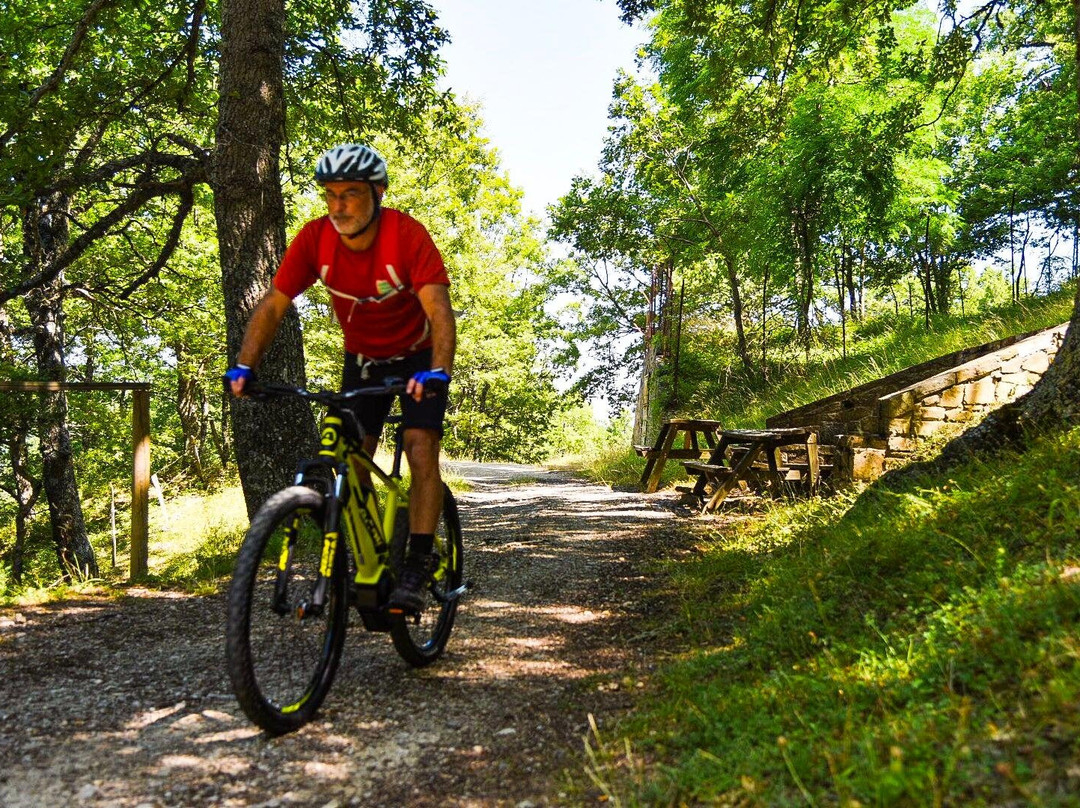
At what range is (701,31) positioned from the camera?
808cm

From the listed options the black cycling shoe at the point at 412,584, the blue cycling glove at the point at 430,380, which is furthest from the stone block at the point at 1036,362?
the blue cycling glove at the point at 430,380

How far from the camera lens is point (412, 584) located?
10.3 ft

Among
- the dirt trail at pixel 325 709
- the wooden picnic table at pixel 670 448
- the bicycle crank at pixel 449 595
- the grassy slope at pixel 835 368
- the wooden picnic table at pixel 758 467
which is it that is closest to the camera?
the dirt trail at pixel 325 709

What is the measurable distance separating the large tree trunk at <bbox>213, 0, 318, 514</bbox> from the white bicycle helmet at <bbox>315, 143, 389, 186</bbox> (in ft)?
11.0

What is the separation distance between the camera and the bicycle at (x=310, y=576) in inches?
102

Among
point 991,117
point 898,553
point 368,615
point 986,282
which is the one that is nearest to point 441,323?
point 368,615

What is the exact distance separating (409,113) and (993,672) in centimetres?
939

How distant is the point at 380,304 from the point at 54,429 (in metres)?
9.85

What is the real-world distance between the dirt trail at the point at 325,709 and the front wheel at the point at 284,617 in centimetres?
15

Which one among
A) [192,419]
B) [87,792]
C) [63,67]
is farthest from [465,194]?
[87,792]

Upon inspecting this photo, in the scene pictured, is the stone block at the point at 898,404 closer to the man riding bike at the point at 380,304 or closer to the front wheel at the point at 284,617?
the man riding bike at the point at 380,304

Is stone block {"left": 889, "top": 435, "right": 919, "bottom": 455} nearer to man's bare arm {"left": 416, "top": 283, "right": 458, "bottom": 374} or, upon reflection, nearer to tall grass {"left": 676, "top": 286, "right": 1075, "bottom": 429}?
tall grass {"left": 676, "top": 286, "right": 1075, "bottom": 429}

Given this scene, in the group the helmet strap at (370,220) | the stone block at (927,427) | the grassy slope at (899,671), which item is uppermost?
the helmet strap at (370,220)

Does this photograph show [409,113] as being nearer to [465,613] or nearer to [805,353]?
[465,613]
